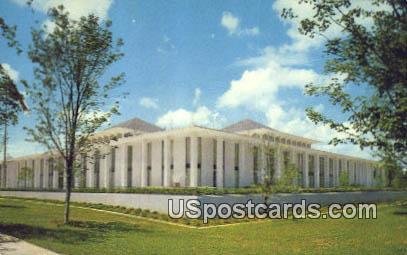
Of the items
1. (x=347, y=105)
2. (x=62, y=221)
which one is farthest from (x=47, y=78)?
(x=347, y=105)

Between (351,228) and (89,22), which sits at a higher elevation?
(89,22)

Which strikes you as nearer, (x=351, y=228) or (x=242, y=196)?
(x=351, y=228)

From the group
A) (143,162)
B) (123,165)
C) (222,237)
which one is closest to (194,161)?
(143,162)

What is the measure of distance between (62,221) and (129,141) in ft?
102

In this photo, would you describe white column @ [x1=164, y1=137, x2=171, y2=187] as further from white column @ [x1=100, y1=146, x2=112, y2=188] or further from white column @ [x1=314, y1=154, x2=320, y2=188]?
white column @ [x1=314, y1=154, x2=320, y2=188]

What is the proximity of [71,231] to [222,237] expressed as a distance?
729 centimetres

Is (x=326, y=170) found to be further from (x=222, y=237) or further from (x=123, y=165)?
(x=222, y=237)

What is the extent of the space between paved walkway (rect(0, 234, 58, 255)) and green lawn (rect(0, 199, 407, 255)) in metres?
0.55

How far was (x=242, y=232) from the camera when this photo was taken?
25.2 metres

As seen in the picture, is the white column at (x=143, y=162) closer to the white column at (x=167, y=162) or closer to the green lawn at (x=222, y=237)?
the white column at (x=167, y=162)

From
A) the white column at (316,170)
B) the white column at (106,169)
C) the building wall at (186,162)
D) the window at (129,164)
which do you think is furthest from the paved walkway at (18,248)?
the white column at (316,170)

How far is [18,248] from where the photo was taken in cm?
1702

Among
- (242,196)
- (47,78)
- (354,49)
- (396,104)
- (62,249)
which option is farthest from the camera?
(242,196)

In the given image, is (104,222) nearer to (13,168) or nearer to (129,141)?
(129,141)
